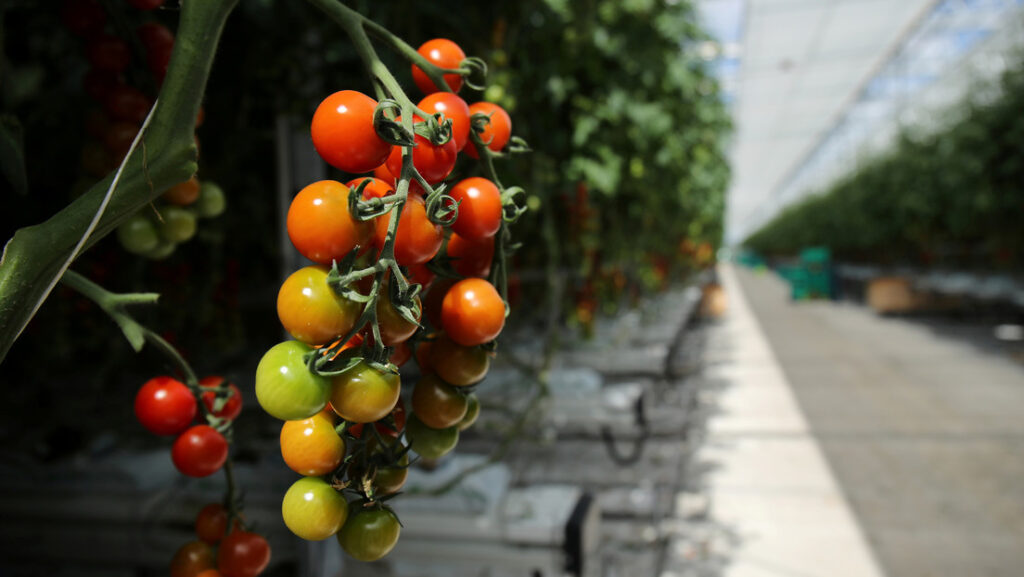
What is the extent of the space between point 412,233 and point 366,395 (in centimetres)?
7

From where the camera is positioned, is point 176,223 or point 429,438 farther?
point 176,223

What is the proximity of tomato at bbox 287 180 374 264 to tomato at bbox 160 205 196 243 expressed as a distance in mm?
292

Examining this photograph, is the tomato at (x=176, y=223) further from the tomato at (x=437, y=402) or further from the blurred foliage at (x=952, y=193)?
the blurred foliage at (x=952, y=193)

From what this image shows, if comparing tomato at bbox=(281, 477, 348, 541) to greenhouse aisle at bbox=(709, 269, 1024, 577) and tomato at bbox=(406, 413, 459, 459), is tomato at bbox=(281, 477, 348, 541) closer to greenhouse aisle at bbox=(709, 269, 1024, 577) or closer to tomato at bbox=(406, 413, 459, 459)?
tomato at bbox=(406, 413, 459, 459)

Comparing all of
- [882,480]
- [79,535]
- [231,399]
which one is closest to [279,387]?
[231,399]

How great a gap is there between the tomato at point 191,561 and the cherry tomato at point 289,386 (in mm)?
246

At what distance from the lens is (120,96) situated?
508mm

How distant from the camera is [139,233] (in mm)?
523

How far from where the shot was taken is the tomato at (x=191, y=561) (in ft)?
Result: 1.50

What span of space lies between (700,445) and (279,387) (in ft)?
13.6

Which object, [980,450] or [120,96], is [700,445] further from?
[120,96]

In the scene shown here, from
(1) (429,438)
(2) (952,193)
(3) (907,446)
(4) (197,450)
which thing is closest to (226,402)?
(4) (197,450)

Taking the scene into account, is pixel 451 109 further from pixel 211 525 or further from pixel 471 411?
pixel 211 525

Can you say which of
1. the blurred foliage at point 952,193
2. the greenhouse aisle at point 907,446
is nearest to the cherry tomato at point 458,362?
the greenhouse aisle at point 907,446
